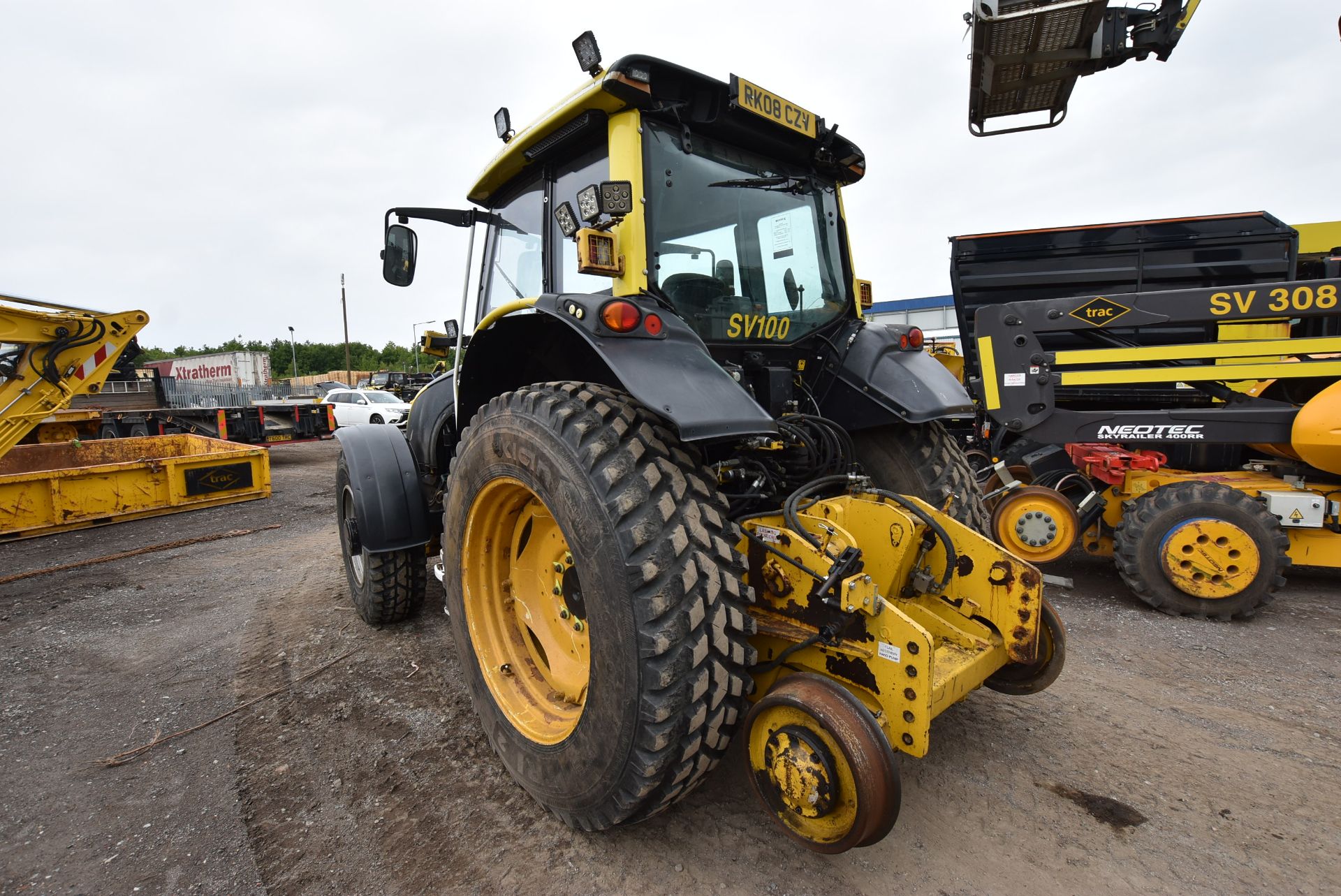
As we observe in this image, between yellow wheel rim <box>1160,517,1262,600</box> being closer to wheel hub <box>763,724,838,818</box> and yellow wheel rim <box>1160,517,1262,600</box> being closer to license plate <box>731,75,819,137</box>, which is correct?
license plate <box>731,75,819,137</box>

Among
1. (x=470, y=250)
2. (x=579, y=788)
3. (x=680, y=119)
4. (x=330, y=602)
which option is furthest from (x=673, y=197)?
(x=330, y=602)

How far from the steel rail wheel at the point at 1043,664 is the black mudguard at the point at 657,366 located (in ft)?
3.82

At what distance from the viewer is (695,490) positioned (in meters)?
1.86

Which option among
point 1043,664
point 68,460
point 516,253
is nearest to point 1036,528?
point 1043,664

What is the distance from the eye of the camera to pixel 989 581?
2082 millimetres

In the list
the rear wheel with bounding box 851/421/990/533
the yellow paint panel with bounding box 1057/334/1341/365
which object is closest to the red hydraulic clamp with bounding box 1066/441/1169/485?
the yellow paint panel with bounding box 1057/334/1341/365

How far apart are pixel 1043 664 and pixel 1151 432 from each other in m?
2.72

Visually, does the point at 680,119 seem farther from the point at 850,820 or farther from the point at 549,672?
the point at 850,820

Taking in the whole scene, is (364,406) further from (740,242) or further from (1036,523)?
(740,242)

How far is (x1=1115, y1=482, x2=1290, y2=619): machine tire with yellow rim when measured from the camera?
3.73m

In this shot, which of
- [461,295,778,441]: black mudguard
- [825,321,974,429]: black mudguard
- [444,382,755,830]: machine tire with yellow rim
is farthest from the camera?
[825,321,974,429]: black mudguard

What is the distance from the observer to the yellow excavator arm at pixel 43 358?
21.4ft

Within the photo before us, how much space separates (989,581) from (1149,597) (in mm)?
2762

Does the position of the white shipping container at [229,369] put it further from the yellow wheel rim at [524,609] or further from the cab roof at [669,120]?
the yellow wheel rim at [524,609]
